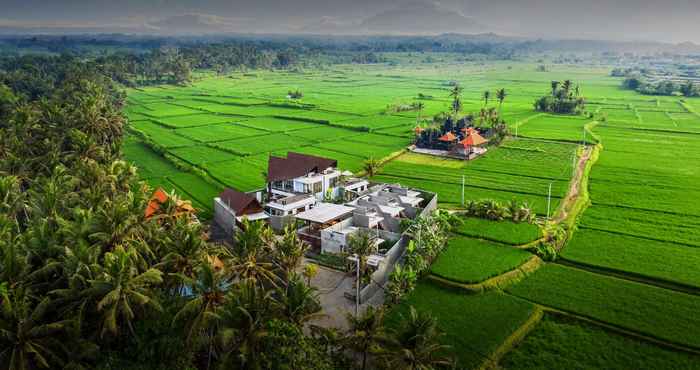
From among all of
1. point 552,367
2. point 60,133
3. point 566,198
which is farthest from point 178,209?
point 566,198

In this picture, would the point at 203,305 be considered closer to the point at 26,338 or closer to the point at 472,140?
the point at 26,338


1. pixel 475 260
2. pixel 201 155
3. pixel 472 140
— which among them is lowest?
pixel 475 260

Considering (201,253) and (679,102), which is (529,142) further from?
(679,102)

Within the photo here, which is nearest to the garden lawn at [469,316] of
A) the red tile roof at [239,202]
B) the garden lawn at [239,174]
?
the red tile roof at [239,202]

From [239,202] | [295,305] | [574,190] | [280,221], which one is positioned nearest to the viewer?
[295,305]

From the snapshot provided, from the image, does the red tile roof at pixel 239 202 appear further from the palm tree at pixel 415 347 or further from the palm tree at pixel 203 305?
the palm tree at pixel 415 347

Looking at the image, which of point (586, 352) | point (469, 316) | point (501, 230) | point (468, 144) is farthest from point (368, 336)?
point (468, 144)
